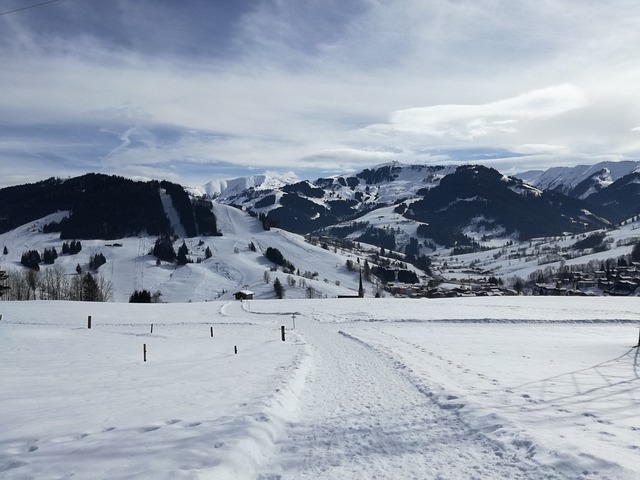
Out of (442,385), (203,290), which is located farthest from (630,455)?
(203,290)

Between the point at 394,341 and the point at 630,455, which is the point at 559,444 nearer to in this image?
the point at 630,455

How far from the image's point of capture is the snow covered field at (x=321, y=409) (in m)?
8.66

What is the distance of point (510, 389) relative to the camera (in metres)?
15.2

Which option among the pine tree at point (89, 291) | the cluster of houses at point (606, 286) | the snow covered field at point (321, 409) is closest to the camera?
the snow covered field at point (321, 409)

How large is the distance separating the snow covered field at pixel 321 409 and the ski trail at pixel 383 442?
0.05m

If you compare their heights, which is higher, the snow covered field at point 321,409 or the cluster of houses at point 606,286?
the snow covered field at point 321,409

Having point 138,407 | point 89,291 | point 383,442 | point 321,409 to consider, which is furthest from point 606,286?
point 138,407

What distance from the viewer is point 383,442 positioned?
1022 centimetres

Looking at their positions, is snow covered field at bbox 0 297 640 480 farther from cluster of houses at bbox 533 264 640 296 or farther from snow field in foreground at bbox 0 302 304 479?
cluster of houses at bbox 533 264 640 296

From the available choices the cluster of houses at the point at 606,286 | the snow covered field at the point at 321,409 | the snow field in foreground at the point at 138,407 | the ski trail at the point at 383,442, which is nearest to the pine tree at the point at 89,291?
the snow covered field at the point at 321,409

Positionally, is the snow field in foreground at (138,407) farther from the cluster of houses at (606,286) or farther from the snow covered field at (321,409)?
the cluster of houses at (606,286)

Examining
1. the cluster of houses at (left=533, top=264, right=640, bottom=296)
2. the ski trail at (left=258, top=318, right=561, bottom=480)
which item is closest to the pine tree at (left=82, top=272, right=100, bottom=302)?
the ski trail at (left=258, top=318, right=561, bottom=480)

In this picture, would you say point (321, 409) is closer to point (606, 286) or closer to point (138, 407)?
point (138, 407)

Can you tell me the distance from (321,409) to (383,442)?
372cm
